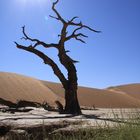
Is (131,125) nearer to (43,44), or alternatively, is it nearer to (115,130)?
(115,130)

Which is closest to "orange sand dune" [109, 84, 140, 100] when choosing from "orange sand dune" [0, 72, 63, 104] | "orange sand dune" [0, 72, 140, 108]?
"orange sand dune" [0, 72, 140, 108]

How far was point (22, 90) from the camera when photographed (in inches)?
1959

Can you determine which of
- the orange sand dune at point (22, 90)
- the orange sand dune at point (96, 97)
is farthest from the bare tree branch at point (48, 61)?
the orange sand dune at point (96, 97)

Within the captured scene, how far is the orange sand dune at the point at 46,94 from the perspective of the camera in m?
46.1

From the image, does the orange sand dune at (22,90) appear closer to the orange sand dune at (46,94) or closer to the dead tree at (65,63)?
the orange sand dune at (46,94)

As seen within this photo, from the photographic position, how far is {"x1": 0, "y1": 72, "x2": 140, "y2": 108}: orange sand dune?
4606cm

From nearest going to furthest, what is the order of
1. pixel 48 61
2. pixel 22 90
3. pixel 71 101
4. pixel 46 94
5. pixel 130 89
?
pixel 71 101 < pixel 48 61 < pixel 22 90 < pixel 46 94 < pixel 130 89

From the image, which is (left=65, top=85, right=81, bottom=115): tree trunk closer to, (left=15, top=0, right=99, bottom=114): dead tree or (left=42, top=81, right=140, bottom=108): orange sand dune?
(left=15, top=0, right=99, bottom=114): dead tree

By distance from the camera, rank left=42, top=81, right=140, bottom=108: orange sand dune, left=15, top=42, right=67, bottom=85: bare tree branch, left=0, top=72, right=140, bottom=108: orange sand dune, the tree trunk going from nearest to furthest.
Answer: the tree trunk
left=15, top=42, right=67, bottom=85: bare tree branch
left=0, top=72, right=140, bottom=108: orange sand dune
left=42, top=81, right=140, bottom=108: orange sand dune

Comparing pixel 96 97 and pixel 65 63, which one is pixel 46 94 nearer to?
pixel 96 97

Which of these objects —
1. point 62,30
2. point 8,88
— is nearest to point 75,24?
point 62,30

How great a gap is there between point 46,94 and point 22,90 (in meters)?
2.86

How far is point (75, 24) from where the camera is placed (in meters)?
18.7

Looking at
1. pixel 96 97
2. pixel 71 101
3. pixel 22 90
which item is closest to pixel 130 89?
pixel 96 97
